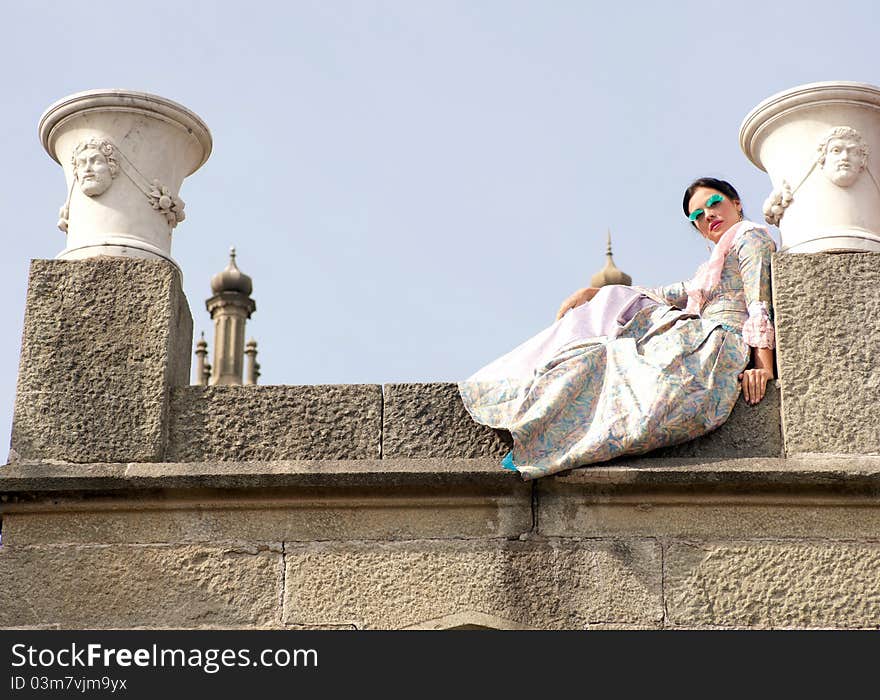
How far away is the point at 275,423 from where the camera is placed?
6441 mm

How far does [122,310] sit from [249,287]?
1140 inches

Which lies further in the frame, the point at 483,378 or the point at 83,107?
the point at 83,107

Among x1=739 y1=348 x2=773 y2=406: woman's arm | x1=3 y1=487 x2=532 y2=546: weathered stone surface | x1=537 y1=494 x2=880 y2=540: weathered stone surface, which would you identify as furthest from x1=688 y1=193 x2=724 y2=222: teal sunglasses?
x1=3 y1=487 x2=532 y2=546: weathered stone surface

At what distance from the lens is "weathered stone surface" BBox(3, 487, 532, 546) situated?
20.4ft

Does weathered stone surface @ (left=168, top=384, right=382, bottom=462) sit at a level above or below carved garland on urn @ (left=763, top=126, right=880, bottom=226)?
below

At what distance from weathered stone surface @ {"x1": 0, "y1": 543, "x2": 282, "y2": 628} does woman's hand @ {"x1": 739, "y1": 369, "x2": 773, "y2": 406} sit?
173cm

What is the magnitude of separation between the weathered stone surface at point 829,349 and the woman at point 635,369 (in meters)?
0.10

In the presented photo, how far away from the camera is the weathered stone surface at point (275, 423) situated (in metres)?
6.39

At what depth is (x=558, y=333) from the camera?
261 inches

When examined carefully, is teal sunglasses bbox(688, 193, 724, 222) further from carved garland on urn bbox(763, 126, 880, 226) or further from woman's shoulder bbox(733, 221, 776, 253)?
carved garland on urn bbox(763, 126, 880, 226)

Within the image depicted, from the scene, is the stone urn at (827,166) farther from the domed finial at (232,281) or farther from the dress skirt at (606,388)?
the domed finial at (232,281)

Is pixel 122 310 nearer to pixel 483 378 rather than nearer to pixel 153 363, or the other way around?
pixel 153 363
